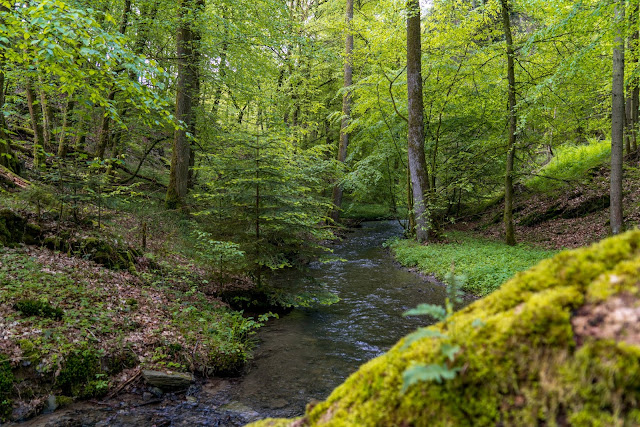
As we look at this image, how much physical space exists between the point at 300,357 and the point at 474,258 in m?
6.68

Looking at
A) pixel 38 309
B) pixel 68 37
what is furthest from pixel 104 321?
pixel 68 37

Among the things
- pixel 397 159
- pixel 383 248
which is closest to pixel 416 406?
pixel 383 248

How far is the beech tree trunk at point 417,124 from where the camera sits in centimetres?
1258

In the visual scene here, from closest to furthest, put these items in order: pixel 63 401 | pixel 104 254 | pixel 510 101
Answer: pixel 63 401
pixel 104 254
pixel 510 101

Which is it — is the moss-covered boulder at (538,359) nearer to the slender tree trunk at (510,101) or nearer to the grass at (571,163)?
the slender tree trunk at (510,101)

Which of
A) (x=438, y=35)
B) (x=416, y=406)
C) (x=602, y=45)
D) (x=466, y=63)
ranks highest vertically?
(x=438, y=35)

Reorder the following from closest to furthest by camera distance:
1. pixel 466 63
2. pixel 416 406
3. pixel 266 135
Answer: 1. pixel 416 406
2. pixel 266 135
3. pixel 466 63

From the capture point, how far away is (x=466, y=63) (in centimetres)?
1299

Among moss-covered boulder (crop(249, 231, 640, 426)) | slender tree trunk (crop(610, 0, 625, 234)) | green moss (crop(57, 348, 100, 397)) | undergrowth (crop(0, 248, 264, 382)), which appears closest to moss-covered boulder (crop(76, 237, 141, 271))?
undergrowth (crop(0, 248, 264, 382))

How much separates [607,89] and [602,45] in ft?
19.2

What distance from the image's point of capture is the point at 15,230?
6230mm

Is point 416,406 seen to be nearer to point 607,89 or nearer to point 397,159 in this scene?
point 607,89

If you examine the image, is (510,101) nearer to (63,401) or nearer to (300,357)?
(300,357)

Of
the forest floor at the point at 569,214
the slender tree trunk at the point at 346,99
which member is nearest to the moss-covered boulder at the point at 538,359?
the forest floor at the point at 569,214
